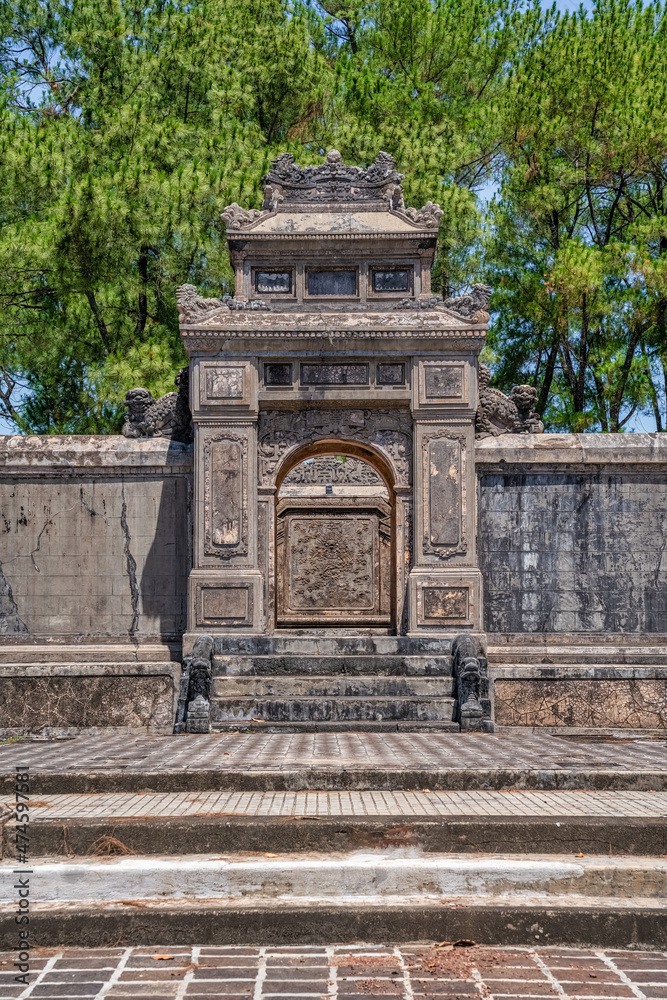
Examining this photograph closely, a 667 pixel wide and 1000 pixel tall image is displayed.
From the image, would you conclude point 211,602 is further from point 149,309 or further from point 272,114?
point 272,114

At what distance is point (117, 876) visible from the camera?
4.77 metres

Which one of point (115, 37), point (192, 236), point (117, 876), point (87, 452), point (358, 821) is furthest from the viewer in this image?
point (115, 37)

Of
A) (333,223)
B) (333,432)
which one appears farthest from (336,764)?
(333,223)

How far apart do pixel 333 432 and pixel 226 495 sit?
1.46 m

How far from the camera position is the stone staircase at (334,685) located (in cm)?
952

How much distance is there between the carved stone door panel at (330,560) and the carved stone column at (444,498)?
567cm

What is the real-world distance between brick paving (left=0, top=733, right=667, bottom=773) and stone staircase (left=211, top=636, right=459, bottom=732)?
1.21 feet

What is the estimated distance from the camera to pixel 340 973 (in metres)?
4.09

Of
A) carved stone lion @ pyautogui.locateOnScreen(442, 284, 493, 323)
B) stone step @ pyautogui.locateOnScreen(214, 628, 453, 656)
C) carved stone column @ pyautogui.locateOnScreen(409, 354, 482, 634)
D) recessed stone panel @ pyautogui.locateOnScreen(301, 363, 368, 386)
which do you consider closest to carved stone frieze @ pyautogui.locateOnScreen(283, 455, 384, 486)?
recessed stone panel @ pyautogui.locateOnScreen(301, 363, 368, 386)

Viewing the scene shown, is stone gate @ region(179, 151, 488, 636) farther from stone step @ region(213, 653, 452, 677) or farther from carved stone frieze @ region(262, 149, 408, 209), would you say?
stone step @ region(213, 653, 452, 677)

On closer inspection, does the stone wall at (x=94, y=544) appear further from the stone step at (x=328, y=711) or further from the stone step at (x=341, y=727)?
the stone step at (x=341, y=727)

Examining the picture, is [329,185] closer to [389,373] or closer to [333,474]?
[389,373]

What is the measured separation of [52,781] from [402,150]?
1546cm

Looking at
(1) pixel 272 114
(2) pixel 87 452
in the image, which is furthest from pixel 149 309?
(2) pixel 87 452
